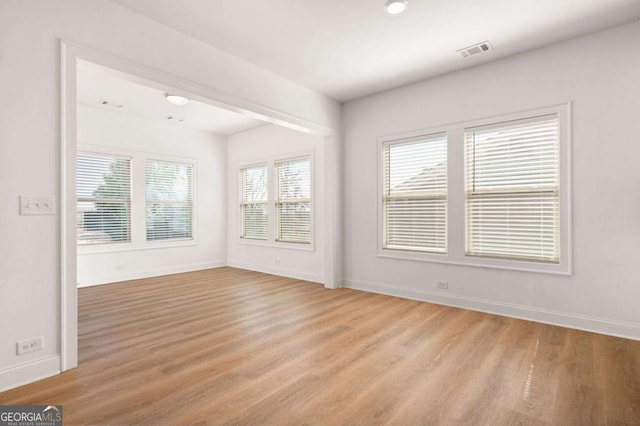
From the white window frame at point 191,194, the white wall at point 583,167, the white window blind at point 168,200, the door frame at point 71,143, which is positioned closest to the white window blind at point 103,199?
the white window frame at point 191,194

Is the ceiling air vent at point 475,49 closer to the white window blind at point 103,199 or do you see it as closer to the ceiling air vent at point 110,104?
the ceiling air vent at point 110,104

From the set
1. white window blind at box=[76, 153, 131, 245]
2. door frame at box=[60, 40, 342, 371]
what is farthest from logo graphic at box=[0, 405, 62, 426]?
white window blind at box=[76, 153, 131, 245]

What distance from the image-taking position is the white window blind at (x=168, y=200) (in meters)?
6.40

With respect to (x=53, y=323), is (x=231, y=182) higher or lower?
higher

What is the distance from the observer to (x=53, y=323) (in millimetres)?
2447

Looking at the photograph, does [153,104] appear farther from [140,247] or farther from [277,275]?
[277,275]

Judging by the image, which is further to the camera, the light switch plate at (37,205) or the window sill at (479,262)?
the window sill at (479,262)

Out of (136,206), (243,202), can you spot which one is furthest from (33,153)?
(243,202)

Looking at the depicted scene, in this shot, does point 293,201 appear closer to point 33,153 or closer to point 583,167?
point 33,153

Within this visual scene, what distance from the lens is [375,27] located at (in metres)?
3.18

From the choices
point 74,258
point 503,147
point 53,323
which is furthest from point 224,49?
point 503,147

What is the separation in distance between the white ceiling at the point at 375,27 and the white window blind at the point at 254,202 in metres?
3.13

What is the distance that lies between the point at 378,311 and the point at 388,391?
1.81 metres

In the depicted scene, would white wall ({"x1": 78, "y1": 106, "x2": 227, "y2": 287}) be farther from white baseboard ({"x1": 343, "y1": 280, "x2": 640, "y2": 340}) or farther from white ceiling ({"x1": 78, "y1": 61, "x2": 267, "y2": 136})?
white baseboard ({"x1": 343, "y1": 280, "x2": 640, "y2": 340})
